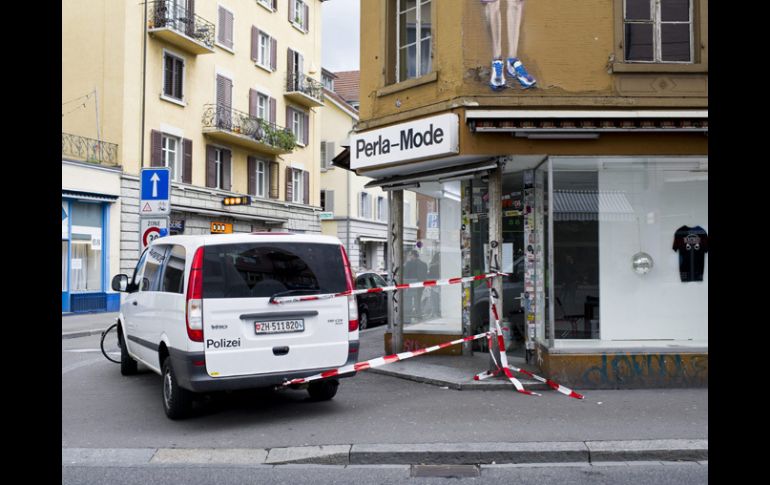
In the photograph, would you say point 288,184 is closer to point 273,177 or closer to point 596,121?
point 273,177

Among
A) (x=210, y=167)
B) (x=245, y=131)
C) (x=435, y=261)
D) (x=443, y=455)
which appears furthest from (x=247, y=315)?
(x=245, y=131)

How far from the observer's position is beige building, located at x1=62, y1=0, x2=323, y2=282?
943 inches

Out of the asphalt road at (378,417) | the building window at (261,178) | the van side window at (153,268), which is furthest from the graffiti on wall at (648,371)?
the building window at (261,178)

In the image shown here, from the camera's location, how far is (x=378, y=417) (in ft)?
24.2

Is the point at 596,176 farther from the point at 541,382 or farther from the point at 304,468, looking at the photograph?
the point at 304,468

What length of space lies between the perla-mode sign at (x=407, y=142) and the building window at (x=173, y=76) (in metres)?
17.7

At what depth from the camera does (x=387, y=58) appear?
10461 mm

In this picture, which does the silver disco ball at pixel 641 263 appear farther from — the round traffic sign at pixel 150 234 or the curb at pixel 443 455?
the round traffic sign at pixel 150 234

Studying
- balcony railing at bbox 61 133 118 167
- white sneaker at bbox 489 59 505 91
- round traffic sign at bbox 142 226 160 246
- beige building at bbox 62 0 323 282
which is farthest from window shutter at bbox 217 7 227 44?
white sneaker at bbox 489 59 505 91

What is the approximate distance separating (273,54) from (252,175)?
6006 mm

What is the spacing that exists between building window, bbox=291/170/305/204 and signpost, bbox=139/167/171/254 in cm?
2143
